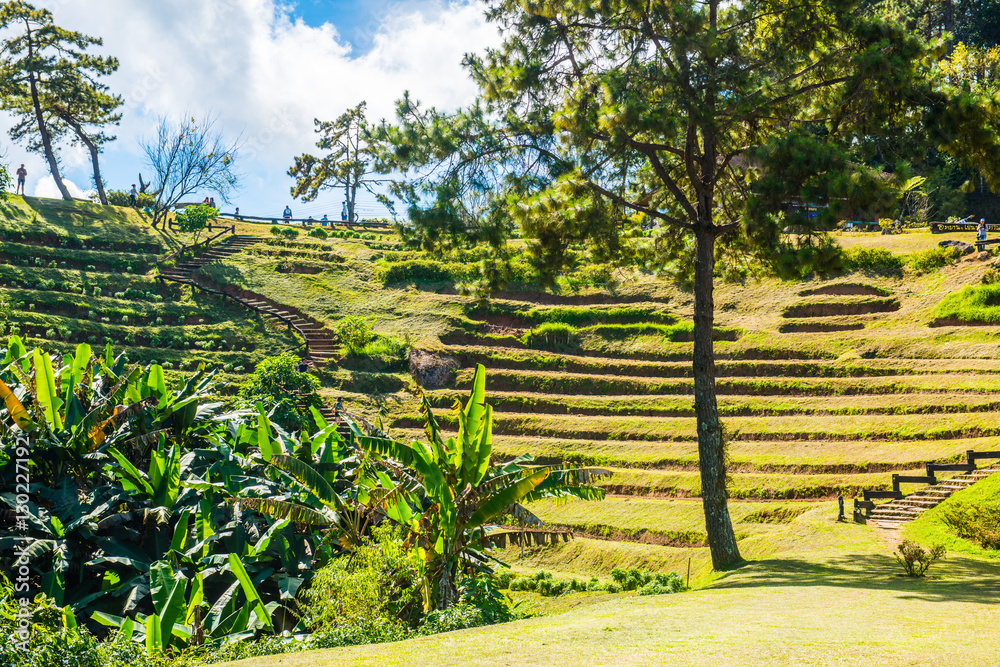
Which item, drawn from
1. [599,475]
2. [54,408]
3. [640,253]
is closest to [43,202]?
[54,408]

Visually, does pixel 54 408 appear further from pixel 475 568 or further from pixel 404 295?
pixel 404 295

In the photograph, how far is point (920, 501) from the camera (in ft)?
55.6

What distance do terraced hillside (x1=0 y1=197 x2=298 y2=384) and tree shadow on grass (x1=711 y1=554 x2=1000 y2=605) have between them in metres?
25.2

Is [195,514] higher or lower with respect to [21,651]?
lower

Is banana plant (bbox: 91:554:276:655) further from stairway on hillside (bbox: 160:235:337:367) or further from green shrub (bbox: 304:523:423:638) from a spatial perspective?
stairway on hillside (bbox: 160:235:337:367)

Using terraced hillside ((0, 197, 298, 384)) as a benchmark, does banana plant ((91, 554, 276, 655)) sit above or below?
below

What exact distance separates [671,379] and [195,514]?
2231cm

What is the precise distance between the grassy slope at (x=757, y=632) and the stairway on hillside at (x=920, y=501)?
601cm

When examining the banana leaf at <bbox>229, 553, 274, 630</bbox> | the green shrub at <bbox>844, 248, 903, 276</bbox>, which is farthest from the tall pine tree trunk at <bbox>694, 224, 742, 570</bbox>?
the green shrub at <bbox>844, 248, 903, 276</bbox>

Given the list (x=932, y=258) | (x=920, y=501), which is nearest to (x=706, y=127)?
(x=920, y=501)

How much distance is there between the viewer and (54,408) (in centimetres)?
1263

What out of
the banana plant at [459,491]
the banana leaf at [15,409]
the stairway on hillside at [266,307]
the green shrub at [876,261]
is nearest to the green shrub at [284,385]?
the stairway on hillside at [266,307]

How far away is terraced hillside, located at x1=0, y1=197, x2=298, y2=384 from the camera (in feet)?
108

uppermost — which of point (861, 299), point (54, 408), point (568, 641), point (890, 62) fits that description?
point (890, 62)
